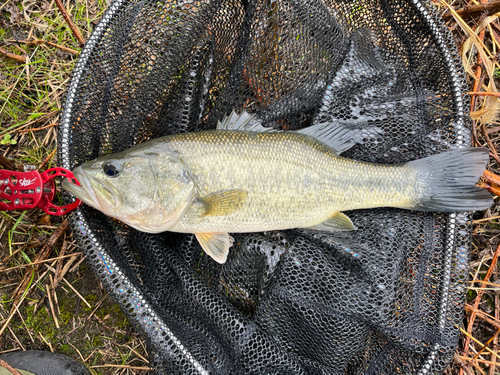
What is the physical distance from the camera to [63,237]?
2.96 m

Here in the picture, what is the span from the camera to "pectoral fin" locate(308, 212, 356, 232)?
2518mm

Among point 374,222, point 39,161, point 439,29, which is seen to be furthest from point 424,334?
point 39,161

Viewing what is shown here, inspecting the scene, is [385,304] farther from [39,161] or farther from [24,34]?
[24,34]

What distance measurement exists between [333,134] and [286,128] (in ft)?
1.42

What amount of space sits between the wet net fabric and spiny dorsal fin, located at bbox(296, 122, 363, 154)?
0.20m

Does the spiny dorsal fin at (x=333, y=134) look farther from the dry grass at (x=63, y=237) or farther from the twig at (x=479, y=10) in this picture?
the twig at (x=479, y=10)

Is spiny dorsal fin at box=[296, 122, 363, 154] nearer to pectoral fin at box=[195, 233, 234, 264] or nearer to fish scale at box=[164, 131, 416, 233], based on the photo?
fish scale at box=[164, 131, 416, 233]

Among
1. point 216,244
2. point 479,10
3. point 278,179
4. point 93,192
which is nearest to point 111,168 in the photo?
point 93,192

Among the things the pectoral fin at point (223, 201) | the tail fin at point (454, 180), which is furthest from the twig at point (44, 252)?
the tail fin at point (454, 180)

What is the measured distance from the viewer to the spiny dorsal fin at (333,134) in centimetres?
254

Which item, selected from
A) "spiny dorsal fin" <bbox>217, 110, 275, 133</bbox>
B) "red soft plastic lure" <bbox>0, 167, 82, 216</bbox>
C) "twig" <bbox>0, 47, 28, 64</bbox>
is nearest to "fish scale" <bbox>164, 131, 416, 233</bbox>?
"spiny dorsal fin" <bbox>217, 110, 275, 133</bbox>

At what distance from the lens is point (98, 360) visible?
9.57ft

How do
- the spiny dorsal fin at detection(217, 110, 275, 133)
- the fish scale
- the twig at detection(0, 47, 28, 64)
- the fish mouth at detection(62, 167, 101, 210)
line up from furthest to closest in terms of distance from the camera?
the twig at detection(0, 47, 28, 64)
the spiny dorsal fin at detection(217, 110, 275, 133)
the fish scale
the fish mouth at detection(62, 167, 101, 210)

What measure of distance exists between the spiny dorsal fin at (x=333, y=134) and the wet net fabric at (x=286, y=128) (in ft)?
0.64
